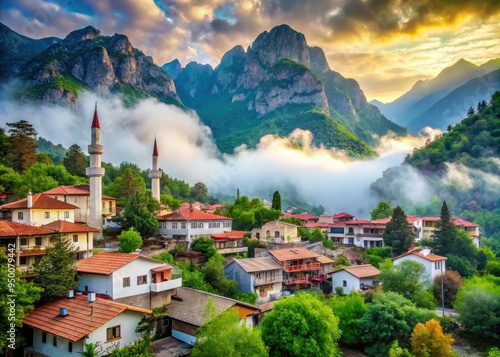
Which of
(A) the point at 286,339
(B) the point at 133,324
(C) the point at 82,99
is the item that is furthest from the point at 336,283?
(C) the point at 82,99

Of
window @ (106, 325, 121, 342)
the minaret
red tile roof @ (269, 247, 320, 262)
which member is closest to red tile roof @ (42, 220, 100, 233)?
the minaret

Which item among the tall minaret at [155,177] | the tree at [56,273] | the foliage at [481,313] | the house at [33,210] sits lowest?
the foliage at [481,313]

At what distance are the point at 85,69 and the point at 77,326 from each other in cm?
12866

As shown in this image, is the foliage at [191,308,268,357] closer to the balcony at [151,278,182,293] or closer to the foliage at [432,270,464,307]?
the balcony at [151,278,182,293]

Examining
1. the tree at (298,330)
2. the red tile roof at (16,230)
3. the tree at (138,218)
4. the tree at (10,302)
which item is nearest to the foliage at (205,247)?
the tree at (138,218)

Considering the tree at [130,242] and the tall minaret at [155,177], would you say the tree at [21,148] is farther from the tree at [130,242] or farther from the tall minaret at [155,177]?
the tree at [130,242]

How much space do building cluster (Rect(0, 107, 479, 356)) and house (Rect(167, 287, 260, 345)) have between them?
0.20ft

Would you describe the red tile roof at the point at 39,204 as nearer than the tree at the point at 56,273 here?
No

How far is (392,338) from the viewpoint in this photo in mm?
28953

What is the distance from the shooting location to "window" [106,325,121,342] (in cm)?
2089

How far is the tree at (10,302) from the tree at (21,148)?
115 feet

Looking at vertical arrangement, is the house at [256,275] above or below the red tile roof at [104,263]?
below

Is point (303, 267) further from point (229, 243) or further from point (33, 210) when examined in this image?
point (33, 210)

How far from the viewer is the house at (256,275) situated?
3578cm
